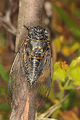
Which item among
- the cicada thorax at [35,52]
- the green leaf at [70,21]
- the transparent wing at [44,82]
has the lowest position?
the transparent wing at [44,82]

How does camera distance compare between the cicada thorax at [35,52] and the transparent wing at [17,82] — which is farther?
the cicada thorax at [35,52]

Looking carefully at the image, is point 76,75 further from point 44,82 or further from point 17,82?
point 17,82

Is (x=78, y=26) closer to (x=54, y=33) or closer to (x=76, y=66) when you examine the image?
(x=54, y=33)

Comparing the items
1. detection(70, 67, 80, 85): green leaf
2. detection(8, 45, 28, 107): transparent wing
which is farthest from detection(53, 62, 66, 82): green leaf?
detection(8, 45, 28, 107): transparent wing

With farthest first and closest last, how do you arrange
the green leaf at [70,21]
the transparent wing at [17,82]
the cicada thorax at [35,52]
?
the green leaf at [70,21] < the cicada thorax at [35,52] < the transparent wing at [17,82]

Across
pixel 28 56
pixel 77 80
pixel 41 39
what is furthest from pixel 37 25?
pixel 77 80

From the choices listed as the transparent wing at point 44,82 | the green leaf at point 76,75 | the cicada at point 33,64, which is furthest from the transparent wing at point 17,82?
the green leaf at point 76,75

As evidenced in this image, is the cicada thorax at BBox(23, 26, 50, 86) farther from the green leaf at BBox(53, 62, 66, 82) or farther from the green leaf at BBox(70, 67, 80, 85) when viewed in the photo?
the green leaf at BBox(70, 67, 80, 85)

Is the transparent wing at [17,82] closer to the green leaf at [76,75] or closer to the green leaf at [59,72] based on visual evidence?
the green leaf at [59,72]

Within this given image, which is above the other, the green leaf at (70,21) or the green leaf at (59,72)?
the green leaf at (70,21)
